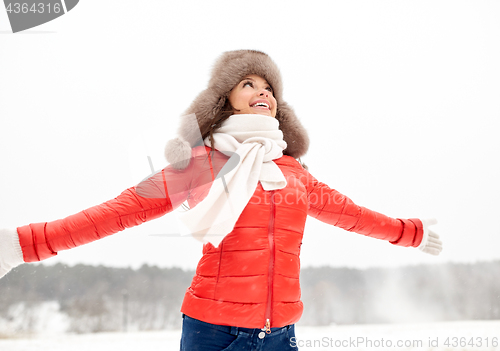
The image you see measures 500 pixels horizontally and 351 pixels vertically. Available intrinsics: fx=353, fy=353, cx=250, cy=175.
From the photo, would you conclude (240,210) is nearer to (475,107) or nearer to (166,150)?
(166,150)

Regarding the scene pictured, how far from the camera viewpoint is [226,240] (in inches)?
39.7

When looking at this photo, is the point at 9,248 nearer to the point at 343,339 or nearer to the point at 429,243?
the point at 429,243

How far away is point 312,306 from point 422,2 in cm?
272

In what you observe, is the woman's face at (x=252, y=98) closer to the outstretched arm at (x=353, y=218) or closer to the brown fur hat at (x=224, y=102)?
the brown fur hat at (x=224, y=102)

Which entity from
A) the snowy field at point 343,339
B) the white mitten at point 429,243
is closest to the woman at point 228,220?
the white mitten at point 429,243

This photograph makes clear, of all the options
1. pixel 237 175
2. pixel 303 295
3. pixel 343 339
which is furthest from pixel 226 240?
pixel 303 295

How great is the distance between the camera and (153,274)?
2457mm

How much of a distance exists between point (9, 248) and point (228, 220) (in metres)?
0.55

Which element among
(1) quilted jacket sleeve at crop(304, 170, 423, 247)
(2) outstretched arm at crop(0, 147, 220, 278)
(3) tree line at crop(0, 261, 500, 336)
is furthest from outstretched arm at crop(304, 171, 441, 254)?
(3) tree line at crop(0, 261, 500, 336)

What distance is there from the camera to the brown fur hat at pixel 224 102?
3.64 ft

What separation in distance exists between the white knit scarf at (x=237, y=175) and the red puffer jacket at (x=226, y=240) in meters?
0.04

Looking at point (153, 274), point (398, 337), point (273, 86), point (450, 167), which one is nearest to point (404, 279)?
point (398, 337)

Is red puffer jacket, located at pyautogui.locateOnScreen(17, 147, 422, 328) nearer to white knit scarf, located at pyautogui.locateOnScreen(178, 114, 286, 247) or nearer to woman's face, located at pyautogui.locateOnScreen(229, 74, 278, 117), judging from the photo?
white knit scarf, located at pyautogui.locateOnScreen(178, 114, 286, 247)

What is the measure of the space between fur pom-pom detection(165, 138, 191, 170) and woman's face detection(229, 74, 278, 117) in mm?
263
